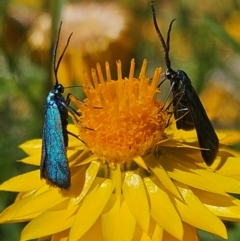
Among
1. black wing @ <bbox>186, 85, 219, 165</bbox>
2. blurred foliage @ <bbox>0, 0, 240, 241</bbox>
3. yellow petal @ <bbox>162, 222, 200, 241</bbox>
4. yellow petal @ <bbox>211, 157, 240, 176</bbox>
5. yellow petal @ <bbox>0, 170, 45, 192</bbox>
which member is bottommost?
yellow petal @ <bbox>162, 222, 200, 241</bbox>

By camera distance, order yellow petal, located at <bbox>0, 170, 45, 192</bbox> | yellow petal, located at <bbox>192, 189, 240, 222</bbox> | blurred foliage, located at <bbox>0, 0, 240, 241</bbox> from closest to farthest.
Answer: yellow petal, located at <bbox>192, 189, 240, 222</bbox>
yellow petal, located at <bbox>0, 170, 45, 192</bbox>
blurred foliage, located at <bbox>0, 0, 240, 241</bbox>

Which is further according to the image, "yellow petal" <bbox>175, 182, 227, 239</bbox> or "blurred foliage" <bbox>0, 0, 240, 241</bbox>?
"blurred foliage" <bbox>0, 0, 240, 241</bbox>

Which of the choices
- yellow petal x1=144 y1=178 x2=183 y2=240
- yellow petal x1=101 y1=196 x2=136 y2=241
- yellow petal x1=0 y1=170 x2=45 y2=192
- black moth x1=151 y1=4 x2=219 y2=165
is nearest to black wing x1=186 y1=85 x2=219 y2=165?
black moth x1=151 y1=4 x2=219 y2=165

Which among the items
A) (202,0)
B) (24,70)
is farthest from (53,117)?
(202,0)

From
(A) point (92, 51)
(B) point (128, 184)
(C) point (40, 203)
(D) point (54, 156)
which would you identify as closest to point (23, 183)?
(C) point (40, 203)

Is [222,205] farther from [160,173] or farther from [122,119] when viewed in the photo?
[122,119]

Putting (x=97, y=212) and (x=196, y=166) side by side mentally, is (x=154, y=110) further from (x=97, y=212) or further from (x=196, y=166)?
(x=97, y=212)

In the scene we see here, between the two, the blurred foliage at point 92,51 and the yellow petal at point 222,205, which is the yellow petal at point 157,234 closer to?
the yellow petal at point 222,205

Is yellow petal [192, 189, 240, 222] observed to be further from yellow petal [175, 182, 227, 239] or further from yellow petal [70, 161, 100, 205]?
yellow petal [70, 161, 100, 205]
